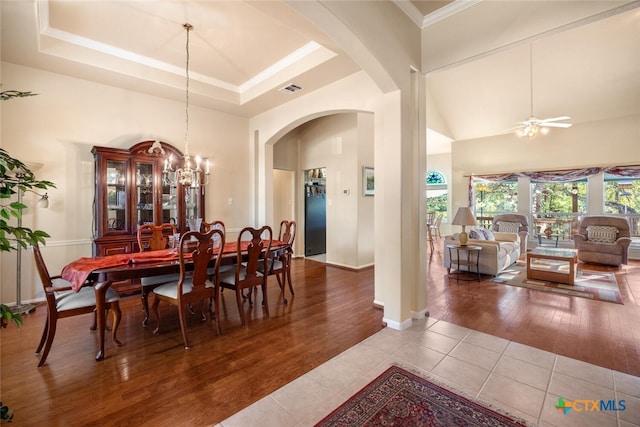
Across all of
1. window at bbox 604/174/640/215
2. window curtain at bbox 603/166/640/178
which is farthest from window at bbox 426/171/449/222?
window curtain at bbox 603/166/640/178

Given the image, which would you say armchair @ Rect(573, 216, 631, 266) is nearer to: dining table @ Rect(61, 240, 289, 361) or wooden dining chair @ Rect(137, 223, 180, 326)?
dining table @ Rect(61, 240, 289, 361)

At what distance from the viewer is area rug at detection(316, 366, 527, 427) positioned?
1.65m

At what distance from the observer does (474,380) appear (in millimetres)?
2021

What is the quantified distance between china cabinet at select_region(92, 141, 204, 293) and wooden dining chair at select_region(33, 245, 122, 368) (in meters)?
1.30

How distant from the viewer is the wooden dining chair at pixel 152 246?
10.0 feet

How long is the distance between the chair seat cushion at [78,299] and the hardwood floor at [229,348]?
0.43 meters

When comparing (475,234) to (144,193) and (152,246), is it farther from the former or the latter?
(144,193)

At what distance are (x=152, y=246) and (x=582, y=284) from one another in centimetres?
625

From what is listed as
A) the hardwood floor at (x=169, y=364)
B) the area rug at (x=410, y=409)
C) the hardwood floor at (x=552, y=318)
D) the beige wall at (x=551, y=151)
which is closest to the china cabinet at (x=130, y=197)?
the hardwood floor at (x=169, y=364)

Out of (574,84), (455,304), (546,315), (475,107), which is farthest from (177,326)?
(574,84)

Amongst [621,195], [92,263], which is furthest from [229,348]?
[621,195]

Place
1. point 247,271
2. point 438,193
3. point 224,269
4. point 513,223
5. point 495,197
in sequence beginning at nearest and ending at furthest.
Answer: point 247,271 → point 224,269 → point 513,223 → point 495,197 → point 438,193

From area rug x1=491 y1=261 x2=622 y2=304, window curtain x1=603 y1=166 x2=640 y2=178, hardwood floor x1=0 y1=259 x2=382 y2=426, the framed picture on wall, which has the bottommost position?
hardwood floor x1=0 y1=259 x2=382 y2=426

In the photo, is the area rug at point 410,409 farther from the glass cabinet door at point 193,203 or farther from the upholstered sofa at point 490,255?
the glass cabinet door at point 193,203
